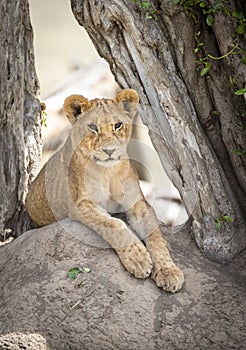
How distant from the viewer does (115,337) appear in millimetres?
3604

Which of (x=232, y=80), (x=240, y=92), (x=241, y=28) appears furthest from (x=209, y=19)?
(x=240, y=92)

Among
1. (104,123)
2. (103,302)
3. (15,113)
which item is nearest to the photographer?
(103,302)

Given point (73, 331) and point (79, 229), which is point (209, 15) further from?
point (73, 331)

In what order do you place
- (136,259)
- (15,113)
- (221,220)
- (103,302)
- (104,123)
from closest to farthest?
(103,302), (136,259), (104,123), (221,220), (15,113)

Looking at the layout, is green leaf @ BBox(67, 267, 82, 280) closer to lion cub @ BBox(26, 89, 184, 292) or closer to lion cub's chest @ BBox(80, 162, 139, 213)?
lion cub @ BBox(26, 89, 184, 292)

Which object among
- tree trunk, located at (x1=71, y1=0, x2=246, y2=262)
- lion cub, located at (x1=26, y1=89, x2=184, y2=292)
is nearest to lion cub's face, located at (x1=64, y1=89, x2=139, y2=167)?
lion cub, located at (x1=26, y1=89, x2=184, y2=292)

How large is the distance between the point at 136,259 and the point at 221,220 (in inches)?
30.2

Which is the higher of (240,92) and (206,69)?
(206,69)

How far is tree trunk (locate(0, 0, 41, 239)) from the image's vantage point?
511cm

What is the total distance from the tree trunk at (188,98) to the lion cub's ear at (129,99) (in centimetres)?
18

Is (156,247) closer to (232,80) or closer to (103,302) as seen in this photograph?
(103,302)

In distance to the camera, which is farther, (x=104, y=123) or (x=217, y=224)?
(x=217, y=224)

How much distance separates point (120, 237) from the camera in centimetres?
402

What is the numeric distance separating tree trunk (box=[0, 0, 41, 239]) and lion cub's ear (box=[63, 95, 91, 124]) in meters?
1.07
